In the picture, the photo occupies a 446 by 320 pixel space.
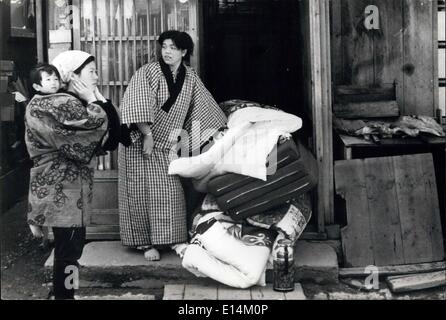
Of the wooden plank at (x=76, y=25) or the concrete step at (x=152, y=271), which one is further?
the wooden plank at (x=76, y=25)

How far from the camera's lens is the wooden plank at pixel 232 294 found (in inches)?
224

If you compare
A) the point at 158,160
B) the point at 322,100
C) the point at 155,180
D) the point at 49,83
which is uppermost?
the point at 49,83

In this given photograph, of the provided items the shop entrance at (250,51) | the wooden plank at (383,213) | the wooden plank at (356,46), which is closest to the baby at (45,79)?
the wooden plank at (383,213)

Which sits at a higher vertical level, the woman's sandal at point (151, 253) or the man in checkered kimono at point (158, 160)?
the man in checkered kimono at point (158, 160)

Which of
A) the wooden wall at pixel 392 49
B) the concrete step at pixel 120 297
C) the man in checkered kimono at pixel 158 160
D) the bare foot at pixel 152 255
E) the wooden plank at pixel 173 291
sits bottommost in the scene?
the concrete step at pixel 120 297

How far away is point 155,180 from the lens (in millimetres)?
6262

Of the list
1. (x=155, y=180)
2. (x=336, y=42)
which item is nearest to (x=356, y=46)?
(x=336, y=42)

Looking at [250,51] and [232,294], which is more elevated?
[250,51]

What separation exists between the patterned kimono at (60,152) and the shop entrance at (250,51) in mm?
4373

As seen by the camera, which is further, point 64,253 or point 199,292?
point 199,292

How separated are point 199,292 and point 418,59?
3369 millimetres

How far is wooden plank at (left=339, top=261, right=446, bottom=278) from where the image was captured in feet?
20.7

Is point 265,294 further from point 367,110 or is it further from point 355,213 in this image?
point 367,110

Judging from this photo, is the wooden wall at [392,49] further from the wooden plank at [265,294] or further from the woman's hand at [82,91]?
the woman's hand at [82,91]
